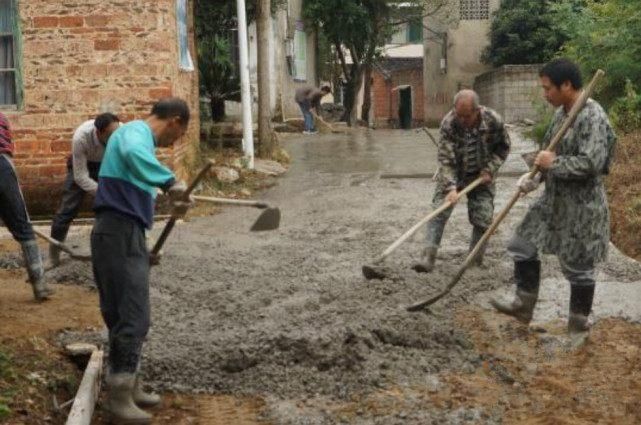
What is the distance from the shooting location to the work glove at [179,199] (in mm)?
4957

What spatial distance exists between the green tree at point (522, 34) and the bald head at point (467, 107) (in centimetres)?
2005

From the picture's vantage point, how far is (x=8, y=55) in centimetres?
1161

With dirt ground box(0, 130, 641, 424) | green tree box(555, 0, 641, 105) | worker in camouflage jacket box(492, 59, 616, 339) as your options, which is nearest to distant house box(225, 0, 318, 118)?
green tree box(555, 0, 641, 105)

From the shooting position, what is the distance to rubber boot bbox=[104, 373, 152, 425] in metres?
4.80

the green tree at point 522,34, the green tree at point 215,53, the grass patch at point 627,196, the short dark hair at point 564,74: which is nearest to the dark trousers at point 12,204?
the short dark hair at point 564,74

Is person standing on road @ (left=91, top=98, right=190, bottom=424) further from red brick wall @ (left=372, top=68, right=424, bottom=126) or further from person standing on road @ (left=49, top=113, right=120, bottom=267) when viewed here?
red brick wall @ (left=372, top=68, right=424, bottom=126)

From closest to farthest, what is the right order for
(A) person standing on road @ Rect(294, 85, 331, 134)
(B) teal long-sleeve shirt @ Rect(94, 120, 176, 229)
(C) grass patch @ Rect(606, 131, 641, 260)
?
(B) teal long-sleeve shirt @ Rect(94, 120, 176, 229) < (C) grass patch @ Rect(606, 131, 641, 260) < (A) person standing on road @ Rect(294, 85, 331, 134)

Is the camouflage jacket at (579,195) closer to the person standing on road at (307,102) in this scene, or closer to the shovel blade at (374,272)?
the shovel blade at (374,272)

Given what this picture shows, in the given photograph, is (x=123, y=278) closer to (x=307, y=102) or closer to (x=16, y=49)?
(x=16, y=49)

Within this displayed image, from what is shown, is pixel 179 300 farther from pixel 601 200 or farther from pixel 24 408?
pixel 601 200

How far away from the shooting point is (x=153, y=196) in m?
4.99

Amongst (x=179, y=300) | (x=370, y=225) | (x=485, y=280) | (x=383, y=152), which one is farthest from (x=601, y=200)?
(x=383, y=152)

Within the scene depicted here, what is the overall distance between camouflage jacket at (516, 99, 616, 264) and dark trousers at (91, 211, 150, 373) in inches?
106

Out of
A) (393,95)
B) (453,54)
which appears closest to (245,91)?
(453,54)
